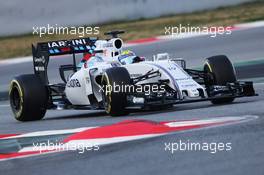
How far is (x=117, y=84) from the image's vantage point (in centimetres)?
1080

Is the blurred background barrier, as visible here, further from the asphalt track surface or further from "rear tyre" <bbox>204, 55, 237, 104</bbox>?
"rear tyre" <bbox>204, 55, 237, 104</bbox>

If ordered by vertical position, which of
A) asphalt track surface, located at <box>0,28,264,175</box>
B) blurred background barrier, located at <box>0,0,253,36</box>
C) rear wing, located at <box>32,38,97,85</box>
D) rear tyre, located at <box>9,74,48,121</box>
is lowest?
asphalt track surface, located at <box>0,28,264,175</box>

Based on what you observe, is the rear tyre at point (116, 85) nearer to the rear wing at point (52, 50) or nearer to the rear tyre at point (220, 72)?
the rear tyre at point (220, 72)

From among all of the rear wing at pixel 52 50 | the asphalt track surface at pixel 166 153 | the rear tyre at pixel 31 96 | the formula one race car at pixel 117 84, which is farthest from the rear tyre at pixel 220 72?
the rear tyre at pixel 31 96

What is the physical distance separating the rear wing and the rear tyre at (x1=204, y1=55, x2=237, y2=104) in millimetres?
2113

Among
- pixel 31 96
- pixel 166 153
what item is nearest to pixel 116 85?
pixel 31 96

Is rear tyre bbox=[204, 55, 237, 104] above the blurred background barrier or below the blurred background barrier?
below

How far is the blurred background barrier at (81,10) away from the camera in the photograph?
21312 millimetres

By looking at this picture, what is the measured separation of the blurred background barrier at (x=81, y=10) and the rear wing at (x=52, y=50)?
8.12 meters

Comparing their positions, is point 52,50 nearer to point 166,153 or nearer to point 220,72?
point 220,72

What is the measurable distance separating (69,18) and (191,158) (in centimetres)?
1462

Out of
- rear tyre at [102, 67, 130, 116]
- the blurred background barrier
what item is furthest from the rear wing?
the blurred background barrier

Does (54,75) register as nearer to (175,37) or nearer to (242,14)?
(175,37)

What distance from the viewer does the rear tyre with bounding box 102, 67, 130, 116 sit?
35.5ft
